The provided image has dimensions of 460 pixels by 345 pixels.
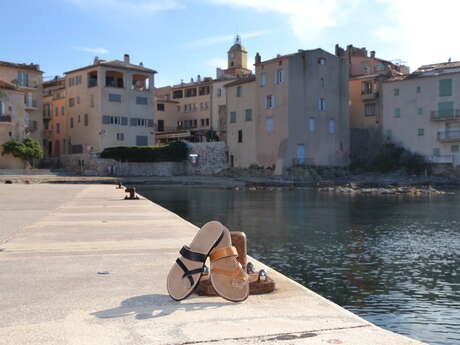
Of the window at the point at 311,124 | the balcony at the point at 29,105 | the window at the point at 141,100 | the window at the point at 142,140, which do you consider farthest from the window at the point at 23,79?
the window at the point at 311,124

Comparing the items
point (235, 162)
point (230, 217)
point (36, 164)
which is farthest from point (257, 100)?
point (230, 217)

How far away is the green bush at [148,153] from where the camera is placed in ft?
218

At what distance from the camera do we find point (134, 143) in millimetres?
72062

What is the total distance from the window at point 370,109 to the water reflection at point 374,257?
38314mm

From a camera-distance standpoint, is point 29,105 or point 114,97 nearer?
point 114,97

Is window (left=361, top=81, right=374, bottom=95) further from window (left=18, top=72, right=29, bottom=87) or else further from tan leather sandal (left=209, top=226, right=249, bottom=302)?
tan leather sandal (left=209, top=226, right=249, bottom=302)

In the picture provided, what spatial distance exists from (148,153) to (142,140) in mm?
6404

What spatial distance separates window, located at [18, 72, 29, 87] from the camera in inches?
2857

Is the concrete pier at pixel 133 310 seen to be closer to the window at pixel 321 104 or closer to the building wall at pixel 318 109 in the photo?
the building wall at pixel 318 109

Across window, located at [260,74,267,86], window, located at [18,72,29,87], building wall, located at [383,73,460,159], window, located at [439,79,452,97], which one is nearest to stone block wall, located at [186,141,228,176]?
window, located at [260,74,267,86]

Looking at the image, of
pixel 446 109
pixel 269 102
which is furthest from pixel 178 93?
pixel 446 109

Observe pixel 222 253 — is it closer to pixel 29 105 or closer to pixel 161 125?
pixel 29 105

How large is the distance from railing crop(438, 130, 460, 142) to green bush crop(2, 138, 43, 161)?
46069mm

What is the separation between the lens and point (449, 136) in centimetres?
6038
